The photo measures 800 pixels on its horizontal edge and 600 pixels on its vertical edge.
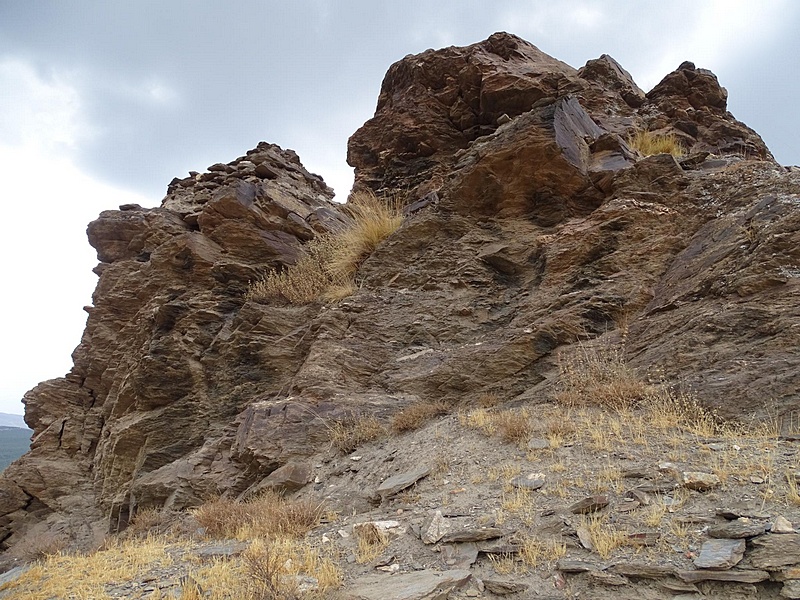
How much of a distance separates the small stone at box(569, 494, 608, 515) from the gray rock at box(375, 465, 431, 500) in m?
1.74

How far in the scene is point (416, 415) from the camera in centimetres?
660

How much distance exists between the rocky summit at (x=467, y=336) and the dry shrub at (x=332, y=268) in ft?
1.45

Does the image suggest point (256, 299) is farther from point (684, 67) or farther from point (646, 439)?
point (684, 67)

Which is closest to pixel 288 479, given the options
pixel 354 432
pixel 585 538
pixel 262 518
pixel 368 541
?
pixel 354 432

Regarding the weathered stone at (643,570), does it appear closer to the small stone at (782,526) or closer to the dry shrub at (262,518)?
the small stone at (782,526)

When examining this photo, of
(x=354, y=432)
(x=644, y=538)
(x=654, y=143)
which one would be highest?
(x=654, y=143)

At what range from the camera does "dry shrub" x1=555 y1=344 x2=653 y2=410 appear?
546cm

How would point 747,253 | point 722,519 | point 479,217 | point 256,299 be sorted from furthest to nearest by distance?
1. point 256,299
2. point 479,217
3. point 747,253
4. point 722,519

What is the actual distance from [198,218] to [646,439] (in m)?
→ 11.3

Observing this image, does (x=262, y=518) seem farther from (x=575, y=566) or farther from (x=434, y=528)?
(x=575, y=566)

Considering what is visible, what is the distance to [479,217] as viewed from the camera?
9.56m

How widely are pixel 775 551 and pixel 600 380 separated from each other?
128 inches

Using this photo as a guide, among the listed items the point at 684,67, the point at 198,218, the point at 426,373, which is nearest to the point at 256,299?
the point at 198,218

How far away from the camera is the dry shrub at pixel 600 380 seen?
215 inches
